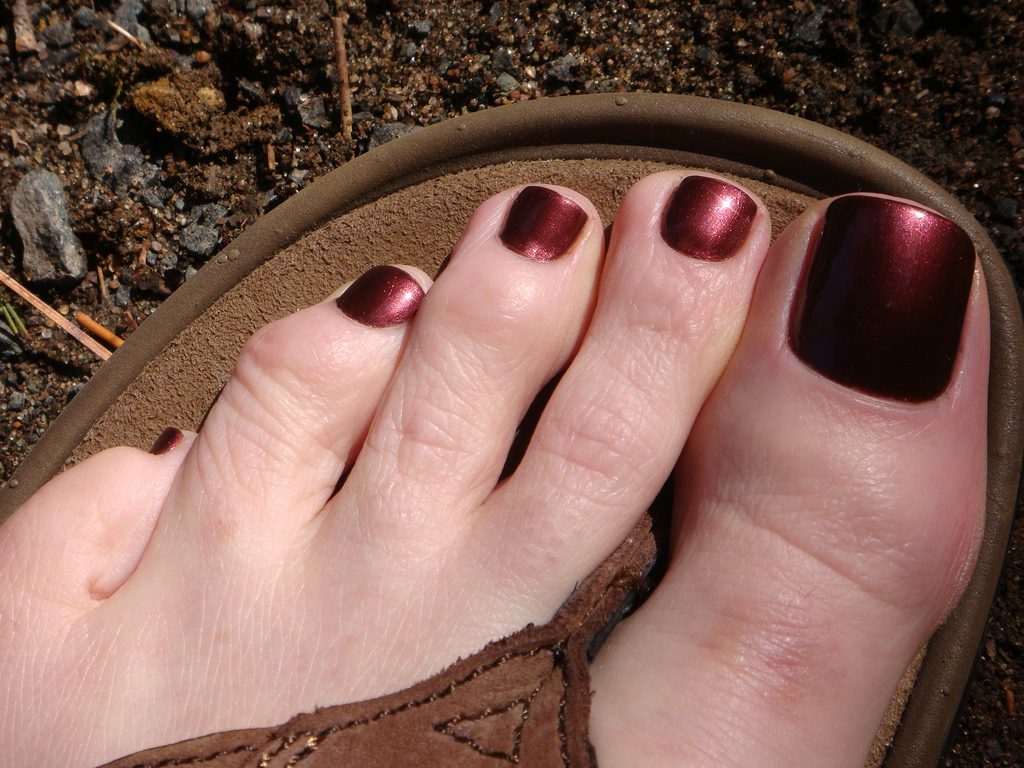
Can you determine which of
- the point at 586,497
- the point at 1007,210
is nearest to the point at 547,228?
the point at 586,497

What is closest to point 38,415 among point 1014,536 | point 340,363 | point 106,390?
point 106,390

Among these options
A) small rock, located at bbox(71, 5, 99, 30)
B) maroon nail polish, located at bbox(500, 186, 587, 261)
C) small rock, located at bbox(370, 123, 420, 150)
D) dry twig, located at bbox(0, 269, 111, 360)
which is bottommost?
dry twig, located at bbox(0, 269, 111, 360)

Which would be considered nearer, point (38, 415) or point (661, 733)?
point (661, 733)

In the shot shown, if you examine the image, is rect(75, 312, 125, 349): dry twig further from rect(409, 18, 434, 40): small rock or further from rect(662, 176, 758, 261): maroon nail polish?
rect(662, 176, 758, 261): maroon nail polish

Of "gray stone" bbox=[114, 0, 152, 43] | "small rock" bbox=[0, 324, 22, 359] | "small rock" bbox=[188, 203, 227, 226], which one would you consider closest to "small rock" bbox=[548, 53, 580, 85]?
"small rock" bbox=[188, 203, 227, 226]

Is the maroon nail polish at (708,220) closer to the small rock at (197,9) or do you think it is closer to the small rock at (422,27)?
the small rock at (422,27)

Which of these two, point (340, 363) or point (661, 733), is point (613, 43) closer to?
point (340, 363)

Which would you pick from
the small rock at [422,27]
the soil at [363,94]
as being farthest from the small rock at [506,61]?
the small rock at [422,27]
